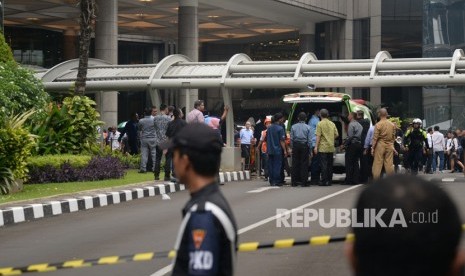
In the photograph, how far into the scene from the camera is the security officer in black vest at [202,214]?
13.5 ft

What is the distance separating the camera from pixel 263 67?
31.8 metres

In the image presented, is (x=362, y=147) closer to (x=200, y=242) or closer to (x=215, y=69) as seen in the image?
(x=215, y=69)

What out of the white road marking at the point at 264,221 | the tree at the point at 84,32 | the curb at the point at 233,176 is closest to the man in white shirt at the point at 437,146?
the curb at the point at 233,176

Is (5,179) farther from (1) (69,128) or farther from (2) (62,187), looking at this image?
(1) (69,128)

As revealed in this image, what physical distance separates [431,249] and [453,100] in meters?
49.9

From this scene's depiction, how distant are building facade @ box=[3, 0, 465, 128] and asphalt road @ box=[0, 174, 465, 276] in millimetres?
25989

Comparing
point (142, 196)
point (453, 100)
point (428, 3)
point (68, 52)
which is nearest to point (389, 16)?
point (428, 3)

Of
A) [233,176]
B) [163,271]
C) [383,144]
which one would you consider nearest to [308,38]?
[233,176]

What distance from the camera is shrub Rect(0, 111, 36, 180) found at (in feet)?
63.9

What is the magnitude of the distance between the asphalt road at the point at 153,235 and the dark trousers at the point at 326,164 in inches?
114

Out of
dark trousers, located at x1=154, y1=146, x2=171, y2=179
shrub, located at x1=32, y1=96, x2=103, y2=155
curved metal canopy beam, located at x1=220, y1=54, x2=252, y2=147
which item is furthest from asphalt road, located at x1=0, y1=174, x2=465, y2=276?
curved metal canopy beam, located at x1=220, y1=54, x2=252, y2=147

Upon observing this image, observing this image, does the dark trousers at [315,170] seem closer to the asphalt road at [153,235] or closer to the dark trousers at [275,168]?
the dark trousers at [275,168]

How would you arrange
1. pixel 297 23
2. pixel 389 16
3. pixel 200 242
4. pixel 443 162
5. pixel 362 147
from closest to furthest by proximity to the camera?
pixel 200 242, pixel 362 147, pixel 443 162, pixel 389 16, pixel 297 23

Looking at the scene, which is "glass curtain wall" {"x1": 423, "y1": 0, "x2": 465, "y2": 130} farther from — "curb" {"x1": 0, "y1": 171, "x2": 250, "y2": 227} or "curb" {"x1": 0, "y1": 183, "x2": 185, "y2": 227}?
"curb" {"x1": 0, "y1": 183, "x2": 185, "y2": 227}
